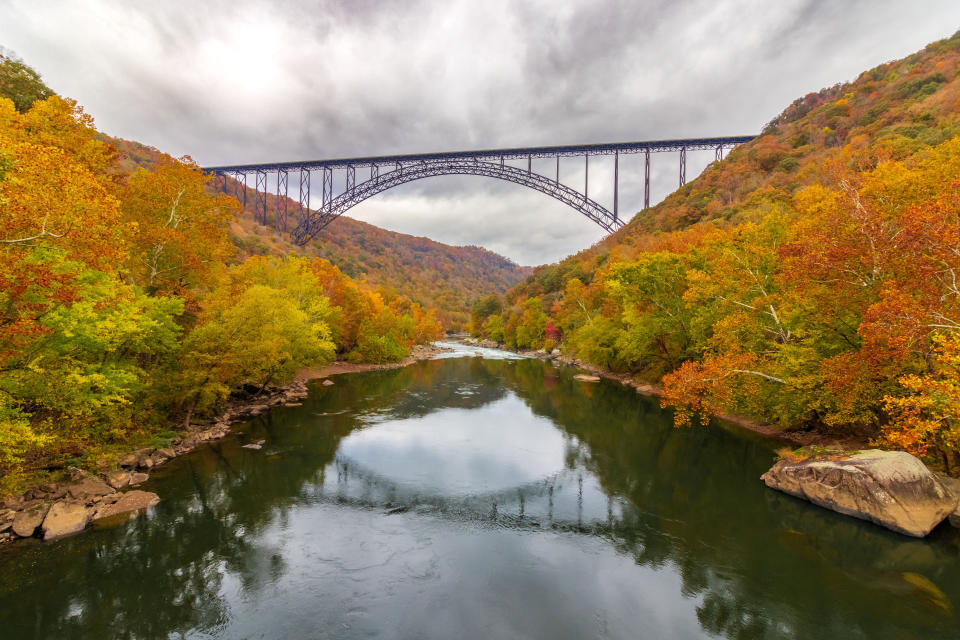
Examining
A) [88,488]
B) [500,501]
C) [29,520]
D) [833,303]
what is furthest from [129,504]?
[833,303]

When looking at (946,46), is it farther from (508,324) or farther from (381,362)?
(381,362)

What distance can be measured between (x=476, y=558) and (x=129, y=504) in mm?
7828

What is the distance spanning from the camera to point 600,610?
21.5ft

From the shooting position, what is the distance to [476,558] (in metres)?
7.93

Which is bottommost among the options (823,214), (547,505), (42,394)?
(547,505)

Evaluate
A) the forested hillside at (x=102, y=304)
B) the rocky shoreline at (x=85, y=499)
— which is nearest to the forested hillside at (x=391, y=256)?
the forested hillside at (x=102, y=304)

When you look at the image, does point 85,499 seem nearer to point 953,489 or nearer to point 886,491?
point 886,491

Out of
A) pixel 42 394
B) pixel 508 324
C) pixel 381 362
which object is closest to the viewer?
pixel 42 394

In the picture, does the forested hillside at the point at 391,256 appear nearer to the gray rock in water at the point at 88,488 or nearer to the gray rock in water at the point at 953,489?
the gray rock in water at the point at 88,488

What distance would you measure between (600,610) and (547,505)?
3819mm

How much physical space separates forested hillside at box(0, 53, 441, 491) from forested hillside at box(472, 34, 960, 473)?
1404 cm

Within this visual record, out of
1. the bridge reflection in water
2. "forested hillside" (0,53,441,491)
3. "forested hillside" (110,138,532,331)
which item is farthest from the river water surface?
"forested hillside" (110,138,532,331)

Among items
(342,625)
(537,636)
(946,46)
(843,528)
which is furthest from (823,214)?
(946,46)

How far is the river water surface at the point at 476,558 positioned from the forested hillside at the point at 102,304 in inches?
85.7
